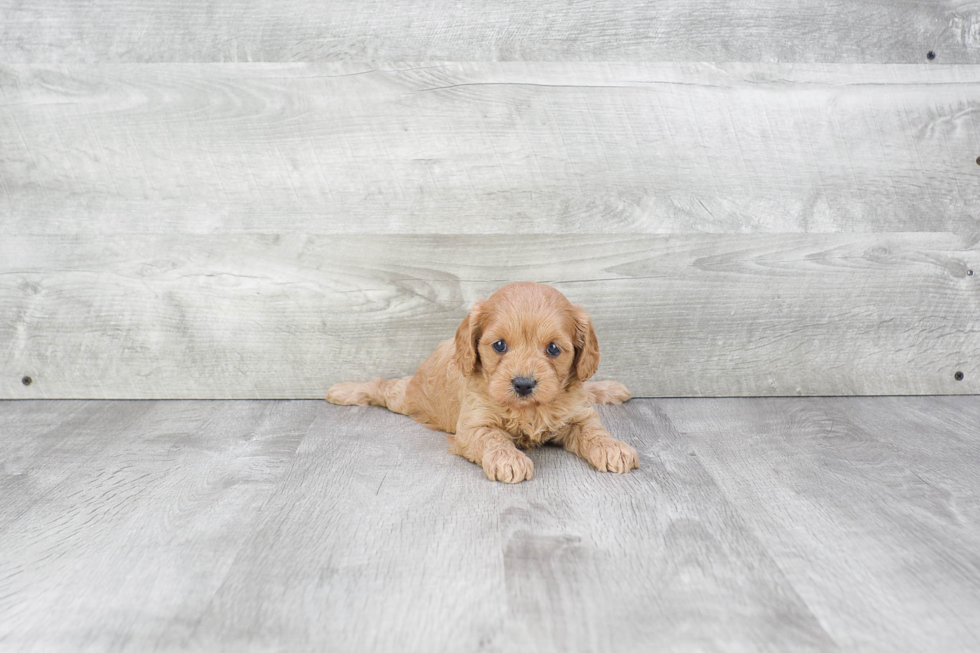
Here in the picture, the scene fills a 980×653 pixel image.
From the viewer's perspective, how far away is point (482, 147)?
290 cm

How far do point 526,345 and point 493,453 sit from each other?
33 centimetres

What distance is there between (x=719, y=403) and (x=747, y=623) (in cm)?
165

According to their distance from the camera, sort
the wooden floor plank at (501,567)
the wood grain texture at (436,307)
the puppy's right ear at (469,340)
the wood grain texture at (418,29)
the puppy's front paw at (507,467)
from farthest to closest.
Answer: the wood grain texture at (436,307) < the wood grain texture at (418,29) < the puppy's right ear at (469,340) < the puppy's front paw at (507,467) < the wooden floor plank at (501,567)

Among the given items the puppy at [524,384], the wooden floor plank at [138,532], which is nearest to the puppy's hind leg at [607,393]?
the puppy at [524,384]

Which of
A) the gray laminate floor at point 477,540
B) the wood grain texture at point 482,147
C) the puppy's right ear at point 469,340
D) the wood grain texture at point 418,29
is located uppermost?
the wood grain texture at point 418,29

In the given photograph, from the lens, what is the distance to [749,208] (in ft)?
9.70

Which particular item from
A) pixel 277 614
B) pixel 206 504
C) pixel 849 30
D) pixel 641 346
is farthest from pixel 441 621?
pixel 849 30

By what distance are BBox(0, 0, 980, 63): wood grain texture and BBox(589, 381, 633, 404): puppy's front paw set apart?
1.24 meters

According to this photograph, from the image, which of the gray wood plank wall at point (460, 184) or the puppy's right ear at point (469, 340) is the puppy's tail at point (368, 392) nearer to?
the gray wood plank wall at point (460, 184)

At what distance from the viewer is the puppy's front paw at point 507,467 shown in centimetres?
213

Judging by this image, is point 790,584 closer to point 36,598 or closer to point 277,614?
point 277,614

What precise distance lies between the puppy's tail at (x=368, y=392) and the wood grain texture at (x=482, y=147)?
59cm

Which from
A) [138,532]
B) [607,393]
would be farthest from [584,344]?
[138,532]

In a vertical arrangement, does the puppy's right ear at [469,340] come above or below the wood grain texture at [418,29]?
below
